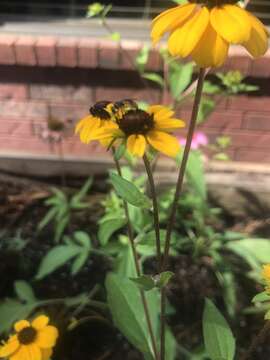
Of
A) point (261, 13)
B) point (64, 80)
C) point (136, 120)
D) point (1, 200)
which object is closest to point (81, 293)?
point (1, 200)

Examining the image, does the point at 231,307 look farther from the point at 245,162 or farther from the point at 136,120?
the point at 136,120

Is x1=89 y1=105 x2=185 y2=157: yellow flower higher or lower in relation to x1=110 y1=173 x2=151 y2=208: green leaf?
higher

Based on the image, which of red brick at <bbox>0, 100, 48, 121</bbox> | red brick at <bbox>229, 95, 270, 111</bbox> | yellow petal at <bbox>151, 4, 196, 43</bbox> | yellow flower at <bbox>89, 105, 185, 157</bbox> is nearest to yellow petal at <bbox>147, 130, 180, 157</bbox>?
yellow flower at <bbox>89, 105, 185, 157</bbox>

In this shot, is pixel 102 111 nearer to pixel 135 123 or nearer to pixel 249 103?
pixel 135 123

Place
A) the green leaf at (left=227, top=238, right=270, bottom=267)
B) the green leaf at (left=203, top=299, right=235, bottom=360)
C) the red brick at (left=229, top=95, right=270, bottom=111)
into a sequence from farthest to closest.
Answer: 1. the red brick at (left=229, top=95, right=270, bottom=111)
2. the green leaf at (left=227, top=238, right=270, bottom=267)
3. the green leaf at (left=203, top=299, right=235, bottom=360)

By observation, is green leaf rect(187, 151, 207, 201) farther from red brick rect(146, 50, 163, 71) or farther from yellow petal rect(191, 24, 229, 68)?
yellow petal rect(191, 24, 229, 68)

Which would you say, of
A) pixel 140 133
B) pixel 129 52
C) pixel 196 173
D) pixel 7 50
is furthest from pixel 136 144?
pixel 7 50
